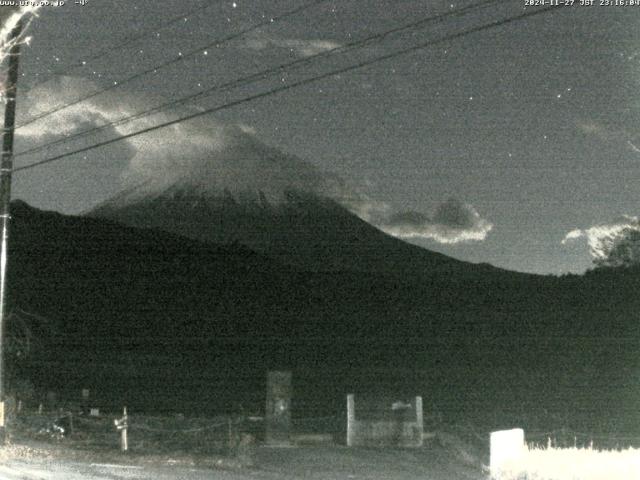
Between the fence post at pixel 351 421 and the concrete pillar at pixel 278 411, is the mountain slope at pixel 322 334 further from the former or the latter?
the concrete pillar at pixel 278 411

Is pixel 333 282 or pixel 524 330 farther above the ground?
pixel 333 282

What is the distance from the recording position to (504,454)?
17734mm

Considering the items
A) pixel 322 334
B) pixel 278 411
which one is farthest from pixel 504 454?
pixel 322 334

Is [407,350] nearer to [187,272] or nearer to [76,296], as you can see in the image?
[76,296]

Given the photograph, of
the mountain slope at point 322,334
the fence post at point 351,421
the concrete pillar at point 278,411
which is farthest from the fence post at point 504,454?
the mountain slope at point 322,334

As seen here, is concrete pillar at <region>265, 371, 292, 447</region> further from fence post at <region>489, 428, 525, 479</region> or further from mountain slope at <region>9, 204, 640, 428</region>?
mountain slope at <region>9, 204, 640, 428</region>

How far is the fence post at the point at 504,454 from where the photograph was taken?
17.1 meters

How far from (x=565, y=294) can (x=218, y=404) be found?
36.5 metres

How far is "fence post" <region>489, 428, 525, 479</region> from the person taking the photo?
17094 millimetres

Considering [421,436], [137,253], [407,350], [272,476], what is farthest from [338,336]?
[272,476]

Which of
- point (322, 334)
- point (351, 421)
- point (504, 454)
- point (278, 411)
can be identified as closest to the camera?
point (504, 454)

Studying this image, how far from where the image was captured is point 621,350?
73.4 metres

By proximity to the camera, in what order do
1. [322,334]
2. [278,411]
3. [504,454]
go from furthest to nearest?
[322,334] < [278,411] < [504,454]

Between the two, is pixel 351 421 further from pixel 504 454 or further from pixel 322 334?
pixel 322 334
